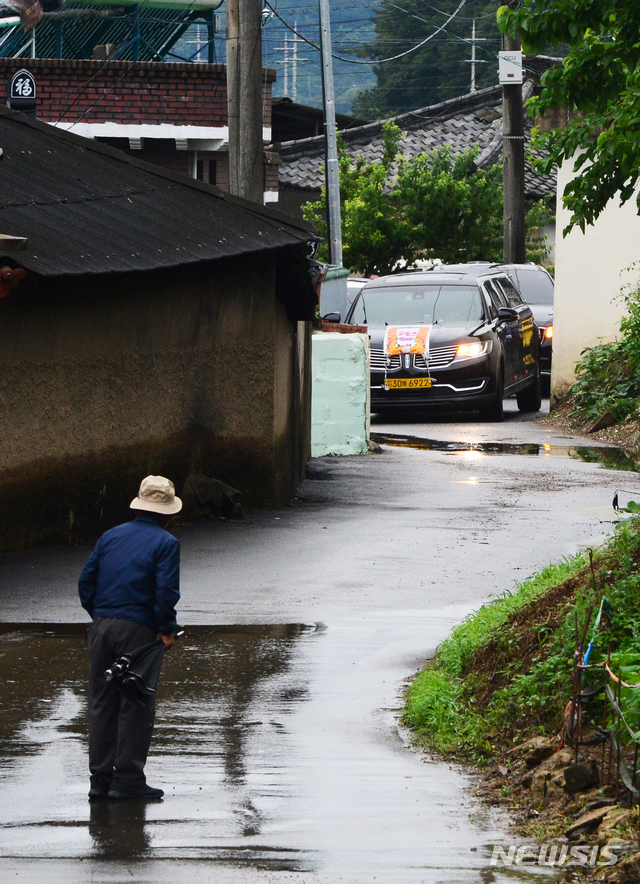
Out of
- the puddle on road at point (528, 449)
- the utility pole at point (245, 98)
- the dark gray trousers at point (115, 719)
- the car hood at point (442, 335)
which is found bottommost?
the dark gray trousers at point (115, 719)

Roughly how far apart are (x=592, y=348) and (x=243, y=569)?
11737 millimetres

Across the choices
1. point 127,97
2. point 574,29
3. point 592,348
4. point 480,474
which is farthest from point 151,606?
point 127,97

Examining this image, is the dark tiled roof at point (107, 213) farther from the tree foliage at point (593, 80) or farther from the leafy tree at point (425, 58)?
the leafy tree at point (425, 58)

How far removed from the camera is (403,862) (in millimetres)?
5340

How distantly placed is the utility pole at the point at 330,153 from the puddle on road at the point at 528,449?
604 cm

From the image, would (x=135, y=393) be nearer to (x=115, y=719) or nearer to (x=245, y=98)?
(x=245, y=98)

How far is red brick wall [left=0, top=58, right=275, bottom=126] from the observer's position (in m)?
26.5

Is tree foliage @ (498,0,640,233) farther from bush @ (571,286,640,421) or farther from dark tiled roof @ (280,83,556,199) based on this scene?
dark tiled roof @ (280,83,556,199)

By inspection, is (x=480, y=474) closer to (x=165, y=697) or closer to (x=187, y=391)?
(x=187, y=391)

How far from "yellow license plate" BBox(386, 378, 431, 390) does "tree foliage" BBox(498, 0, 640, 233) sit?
38.3ft

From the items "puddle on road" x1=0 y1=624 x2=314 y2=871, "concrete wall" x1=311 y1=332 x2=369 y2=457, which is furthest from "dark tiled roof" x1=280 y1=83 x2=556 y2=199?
"puddle on road" x1=0 y1=624 x2=314 y2=871

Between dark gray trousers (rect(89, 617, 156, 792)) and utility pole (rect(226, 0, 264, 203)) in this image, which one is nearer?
dark gray trousers (rect(89, 617, 156, 792))

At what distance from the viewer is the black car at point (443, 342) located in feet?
69.5

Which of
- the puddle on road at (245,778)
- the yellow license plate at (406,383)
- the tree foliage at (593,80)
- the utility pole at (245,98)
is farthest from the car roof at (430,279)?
the puddle on road at (245,778)
